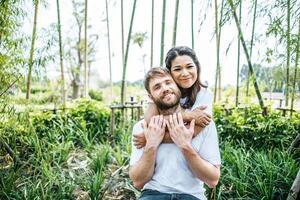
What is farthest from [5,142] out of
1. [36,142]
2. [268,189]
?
[268,189]

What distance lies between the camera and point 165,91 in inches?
66.9

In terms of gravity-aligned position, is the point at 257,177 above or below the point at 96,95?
below

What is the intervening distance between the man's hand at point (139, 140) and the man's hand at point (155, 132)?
0.04 meters

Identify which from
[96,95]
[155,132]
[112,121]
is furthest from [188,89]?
[96,95]

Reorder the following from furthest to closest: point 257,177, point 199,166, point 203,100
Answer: point 257,177 < point 203,100 < point 199,166

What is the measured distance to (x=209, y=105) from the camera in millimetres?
1846

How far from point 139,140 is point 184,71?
1.24ft

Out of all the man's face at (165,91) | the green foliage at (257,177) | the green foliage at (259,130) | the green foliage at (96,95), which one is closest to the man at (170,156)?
the man's face at (165,91)

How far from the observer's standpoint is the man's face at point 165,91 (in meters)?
1.70

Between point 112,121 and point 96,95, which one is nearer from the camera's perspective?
point 112,121

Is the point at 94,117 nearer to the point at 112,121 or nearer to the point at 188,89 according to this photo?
the point at 112,121

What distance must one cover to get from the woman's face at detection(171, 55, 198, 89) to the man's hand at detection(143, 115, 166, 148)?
0.20m

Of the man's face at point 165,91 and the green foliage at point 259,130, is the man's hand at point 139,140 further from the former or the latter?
the green foliage at point 259,130

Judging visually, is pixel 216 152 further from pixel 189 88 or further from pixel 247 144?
pixel 247 144
